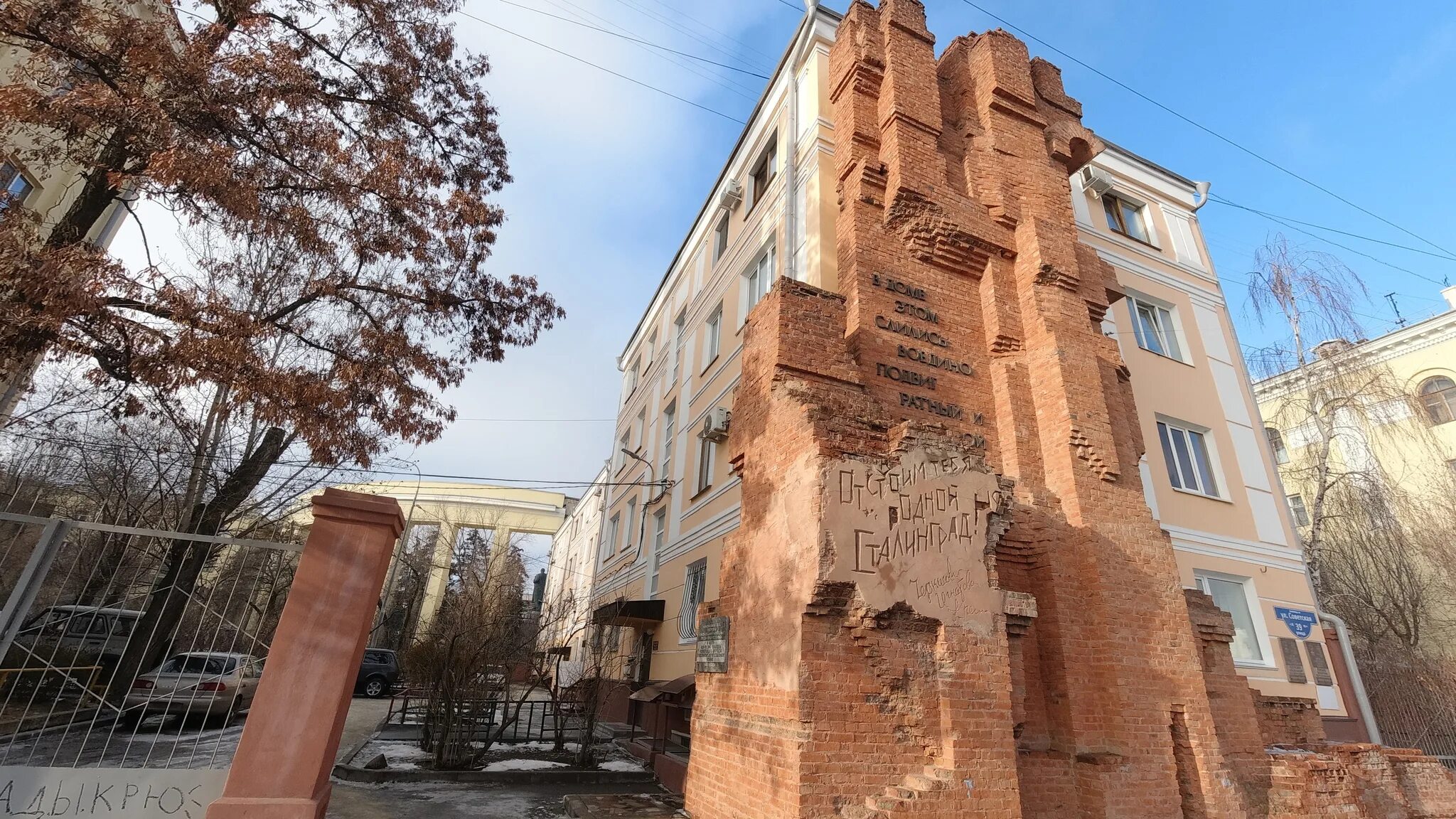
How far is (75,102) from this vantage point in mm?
6500

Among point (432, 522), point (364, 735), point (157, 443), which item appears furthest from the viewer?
point (432, 522)

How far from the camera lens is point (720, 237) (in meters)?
17.1

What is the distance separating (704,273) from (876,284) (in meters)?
10.00

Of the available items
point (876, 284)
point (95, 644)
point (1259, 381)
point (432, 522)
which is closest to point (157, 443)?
point (95, 644)

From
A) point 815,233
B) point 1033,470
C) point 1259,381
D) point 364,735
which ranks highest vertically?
point 1259,381

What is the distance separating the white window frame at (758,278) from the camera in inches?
525

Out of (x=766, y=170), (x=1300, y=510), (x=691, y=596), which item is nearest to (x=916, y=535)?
(x=691, y=596)

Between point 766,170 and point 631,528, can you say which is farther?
point 631,528

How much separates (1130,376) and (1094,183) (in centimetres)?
590

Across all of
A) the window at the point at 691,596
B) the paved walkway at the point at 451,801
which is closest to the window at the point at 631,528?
the window at the point at 691,596

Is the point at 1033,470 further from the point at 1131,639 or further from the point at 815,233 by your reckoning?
the point at 815,233

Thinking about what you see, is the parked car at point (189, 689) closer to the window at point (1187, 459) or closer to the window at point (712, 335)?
the window at point (712, 335)

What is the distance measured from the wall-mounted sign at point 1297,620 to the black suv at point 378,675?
23817mm

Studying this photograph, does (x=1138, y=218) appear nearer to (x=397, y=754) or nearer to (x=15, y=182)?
(x=397, y=754)
